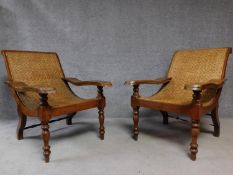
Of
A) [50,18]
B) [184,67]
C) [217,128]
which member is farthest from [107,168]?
[50,18]

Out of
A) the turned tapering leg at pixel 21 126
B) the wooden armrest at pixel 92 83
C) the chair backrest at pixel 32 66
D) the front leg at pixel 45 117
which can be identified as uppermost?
the chair backrest at pixel 32 66

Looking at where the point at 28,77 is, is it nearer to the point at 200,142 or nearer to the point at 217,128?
the point at 200,142

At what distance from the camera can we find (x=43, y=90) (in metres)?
1.64

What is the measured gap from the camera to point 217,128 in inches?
88.9

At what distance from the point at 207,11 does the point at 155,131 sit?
5.17 feet

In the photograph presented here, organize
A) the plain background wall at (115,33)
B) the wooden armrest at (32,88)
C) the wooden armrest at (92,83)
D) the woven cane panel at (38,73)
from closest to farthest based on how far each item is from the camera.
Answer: the wooden armrest at (32,88), the wooden armrest at (92,83), the woven cane panel at (38,73), the plain background wall at (115,33)

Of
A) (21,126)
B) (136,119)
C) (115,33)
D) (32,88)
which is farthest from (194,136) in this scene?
(115,33)

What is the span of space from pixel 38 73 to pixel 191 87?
153 cm

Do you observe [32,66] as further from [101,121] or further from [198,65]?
[198,65]

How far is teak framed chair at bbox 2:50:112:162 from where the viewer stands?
1735mm

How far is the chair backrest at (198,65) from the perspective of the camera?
86.6 inches

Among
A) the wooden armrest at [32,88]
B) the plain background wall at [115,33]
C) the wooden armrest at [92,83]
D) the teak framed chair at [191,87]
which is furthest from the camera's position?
the plain background wall at [115,33]

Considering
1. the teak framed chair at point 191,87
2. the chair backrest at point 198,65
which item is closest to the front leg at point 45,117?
the teak framed chair at point 191,87

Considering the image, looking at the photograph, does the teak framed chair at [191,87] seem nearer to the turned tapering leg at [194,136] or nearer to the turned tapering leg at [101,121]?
the turned tapering leg at [194,136]
